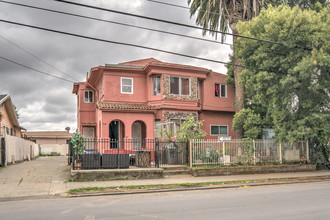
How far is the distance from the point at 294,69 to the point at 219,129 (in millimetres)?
10849

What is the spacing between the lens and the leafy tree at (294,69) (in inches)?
645

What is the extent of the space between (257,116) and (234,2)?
330 inches

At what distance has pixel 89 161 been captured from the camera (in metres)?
14.4

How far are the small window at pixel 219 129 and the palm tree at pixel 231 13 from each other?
9.47 feet

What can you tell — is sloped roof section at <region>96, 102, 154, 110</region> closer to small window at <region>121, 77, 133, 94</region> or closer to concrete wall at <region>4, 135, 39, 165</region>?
small window at <region>121, 77, 133, 94</region>

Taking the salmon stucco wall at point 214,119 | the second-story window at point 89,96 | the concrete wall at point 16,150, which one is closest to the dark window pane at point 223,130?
the salmon stucco wall at point 214,119

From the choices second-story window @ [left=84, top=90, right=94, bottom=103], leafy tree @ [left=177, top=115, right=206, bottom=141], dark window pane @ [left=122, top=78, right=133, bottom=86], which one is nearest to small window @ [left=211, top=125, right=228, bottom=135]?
leafy tree @ [left=177, top=115, right=206, bottom=141]

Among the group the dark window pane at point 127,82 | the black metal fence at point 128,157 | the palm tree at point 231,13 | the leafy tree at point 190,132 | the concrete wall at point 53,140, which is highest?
the palm tree at point 231,13

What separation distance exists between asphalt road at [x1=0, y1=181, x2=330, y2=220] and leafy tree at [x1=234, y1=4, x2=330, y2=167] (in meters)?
7.29

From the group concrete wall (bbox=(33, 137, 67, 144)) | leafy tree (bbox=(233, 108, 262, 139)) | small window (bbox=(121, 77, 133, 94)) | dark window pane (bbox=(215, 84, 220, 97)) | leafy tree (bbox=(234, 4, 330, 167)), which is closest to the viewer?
leafy tree (bbox=(234, 4, 330, 167))

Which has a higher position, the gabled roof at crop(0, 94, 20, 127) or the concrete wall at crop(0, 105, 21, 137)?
the gabled roof at crop(0, 94, 20, 127)

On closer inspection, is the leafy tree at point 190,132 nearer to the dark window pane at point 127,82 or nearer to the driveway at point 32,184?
the dark window pane at point 127,82

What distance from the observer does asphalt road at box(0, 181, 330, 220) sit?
734 cm

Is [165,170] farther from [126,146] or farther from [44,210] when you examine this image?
[44,210]
